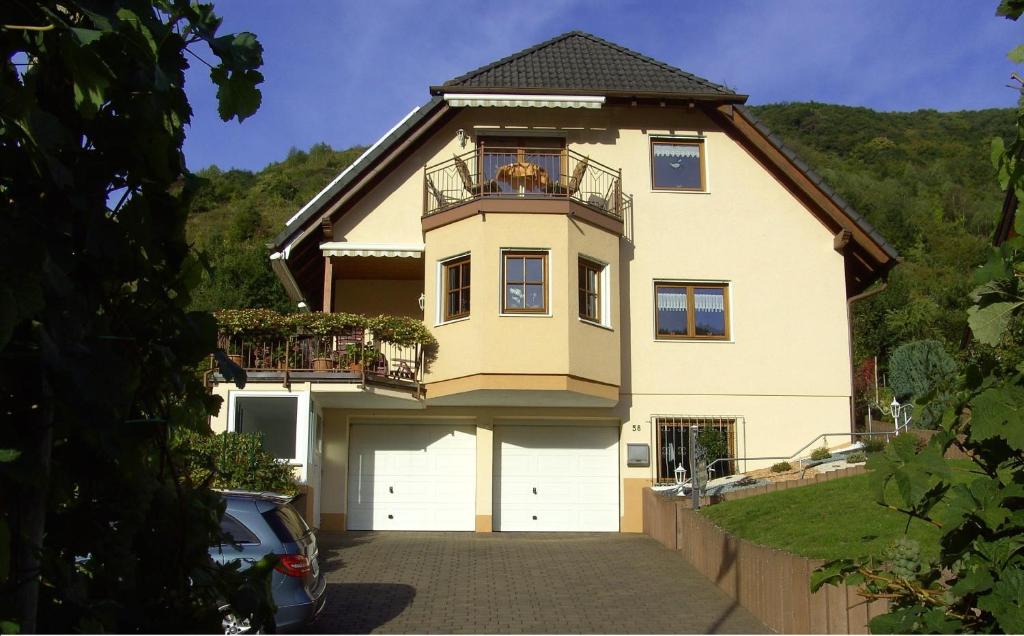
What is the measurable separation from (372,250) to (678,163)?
7349mm

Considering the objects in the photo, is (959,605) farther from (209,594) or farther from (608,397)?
(608,397)

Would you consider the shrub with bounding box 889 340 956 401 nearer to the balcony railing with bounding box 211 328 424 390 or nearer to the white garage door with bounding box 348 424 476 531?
the white garage door with bounding box 348 424 476 531

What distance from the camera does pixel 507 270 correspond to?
20.6 m

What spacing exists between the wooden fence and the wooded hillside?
9677 millimetres

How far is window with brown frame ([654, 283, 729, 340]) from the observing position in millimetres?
22203

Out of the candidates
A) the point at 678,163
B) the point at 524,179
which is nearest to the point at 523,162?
the point at 524,179

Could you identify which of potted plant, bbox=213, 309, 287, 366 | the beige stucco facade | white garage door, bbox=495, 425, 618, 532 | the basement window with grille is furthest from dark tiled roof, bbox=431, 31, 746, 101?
white garage door, bbox=495, 425, 618, 532

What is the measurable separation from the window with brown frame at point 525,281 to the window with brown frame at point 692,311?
10.1 ft

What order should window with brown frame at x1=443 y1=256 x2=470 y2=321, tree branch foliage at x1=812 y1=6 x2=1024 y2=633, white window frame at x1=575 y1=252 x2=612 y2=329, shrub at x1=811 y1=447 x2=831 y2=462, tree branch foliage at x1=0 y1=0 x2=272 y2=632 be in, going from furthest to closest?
white window frame at x1=575 y1=252 x2=612 y2=329 < window with brown frame at x1=443 y1=256 x2=470 y2=321 < shrub at x1=811 y1=447 x2=831 y2=462 < tree branch foliage at x1=812 y1=6 x2=1024 y2=633 < tree branch foliage at x1=0 y1=0 x2=272 y2=632

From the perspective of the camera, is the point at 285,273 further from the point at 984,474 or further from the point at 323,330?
the point at 984,474

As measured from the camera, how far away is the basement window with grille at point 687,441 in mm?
21281

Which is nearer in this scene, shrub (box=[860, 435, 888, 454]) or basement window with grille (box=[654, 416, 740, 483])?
shrub (box=[860, 435, 888, 454])

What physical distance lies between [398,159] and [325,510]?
7.88m

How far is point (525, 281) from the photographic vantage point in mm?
20609
